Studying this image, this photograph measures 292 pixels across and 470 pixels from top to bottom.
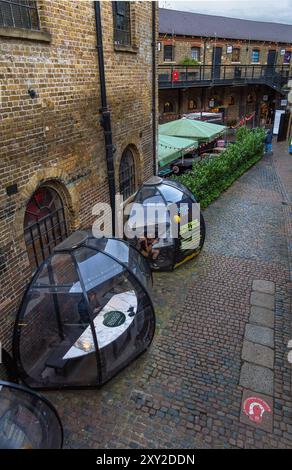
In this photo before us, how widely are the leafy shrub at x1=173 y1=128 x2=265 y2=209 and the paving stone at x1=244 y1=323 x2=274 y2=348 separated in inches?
232

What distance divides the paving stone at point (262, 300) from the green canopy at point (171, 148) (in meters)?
6.34

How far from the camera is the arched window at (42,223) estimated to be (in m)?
5.79

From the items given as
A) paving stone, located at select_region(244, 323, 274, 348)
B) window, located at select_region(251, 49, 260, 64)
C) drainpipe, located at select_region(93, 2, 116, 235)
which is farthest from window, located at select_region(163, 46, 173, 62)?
paving stone, located at select_region(244, 323, 274, 348)

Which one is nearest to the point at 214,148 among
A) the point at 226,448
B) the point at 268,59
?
the point at 226,448

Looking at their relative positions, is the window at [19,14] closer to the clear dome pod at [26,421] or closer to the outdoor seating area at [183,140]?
the clear dome pod at [26,421]

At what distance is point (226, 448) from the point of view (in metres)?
4.34

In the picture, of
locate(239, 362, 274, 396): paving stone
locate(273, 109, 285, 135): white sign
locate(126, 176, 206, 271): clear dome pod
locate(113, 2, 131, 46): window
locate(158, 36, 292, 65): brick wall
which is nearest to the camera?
locate(239, 362, 274, 396): paving stone

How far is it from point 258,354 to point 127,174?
6217mm

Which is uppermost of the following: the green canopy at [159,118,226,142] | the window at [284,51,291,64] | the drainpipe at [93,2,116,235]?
the window at [284,51,291,64]

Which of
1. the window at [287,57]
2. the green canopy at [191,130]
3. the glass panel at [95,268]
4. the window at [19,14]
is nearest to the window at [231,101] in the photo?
the window at [287,57]

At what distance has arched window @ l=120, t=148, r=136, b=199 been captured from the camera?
9.26 metres

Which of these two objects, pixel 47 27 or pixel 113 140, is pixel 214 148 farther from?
pixel 47 27

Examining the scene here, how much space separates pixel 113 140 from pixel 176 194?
2.20 meters

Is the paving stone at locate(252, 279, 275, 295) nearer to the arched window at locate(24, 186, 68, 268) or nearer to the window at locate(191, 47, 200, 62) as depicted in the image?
the arched window at locate(24, 186, 68, 268)
